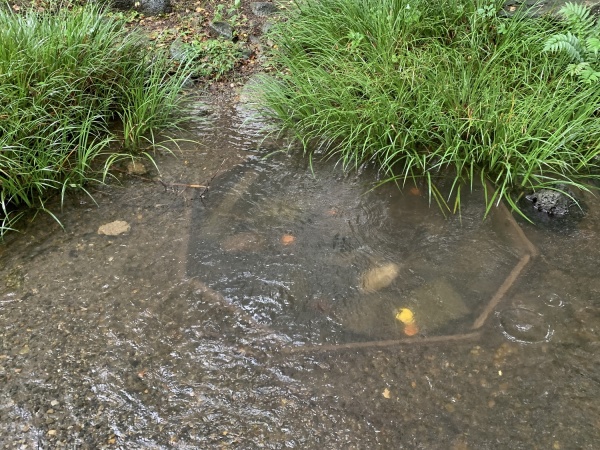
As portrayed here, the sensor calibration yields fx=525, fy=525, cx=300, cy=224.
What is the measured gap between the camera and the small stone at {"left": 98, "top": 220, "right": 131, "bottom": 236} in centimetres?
281

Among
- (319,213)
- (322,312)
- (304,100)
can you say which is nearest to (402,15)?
(304,100)

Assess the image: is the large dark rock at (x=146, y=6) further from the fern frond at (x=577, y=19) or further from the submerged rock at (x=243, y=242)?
the fern frond at (x=577, y=19)

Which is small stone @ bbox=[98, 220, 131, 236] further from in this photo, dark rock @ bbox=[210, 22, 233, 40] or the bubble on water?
dark rock @ bbox=[210, 22, 233, 40]

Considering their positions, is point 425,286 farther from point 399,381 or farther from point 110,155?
point 110,155

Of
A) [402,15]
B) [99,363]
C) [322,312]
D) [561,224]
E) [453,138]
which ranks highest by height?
[402,15]

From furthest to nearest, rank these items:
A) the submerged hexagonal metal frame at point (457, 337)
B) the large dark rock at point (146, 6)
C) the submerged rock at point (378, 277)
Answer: the large dark rock at point (146, 6) → the submerged rock at point (378, 277) → the submerged hexagonal metal frame at point (457, 337)

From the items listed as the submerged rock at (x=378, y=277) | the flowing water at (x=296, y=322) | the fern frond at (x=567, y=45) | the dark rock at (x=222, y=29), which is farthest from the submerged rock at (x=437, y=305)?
the dark rock at (x=222, y=29)

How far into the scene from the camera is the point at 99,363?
85.3 inches

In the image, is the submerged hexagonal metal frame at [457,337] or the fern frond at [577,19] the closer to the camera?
the submerged hexagonal metal frame at [457,337]

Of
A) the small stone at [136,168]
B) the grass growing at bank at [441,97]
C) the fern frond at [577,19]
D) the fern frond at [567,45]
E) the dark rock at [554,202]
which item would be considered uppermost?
the fern frond at [577,19]

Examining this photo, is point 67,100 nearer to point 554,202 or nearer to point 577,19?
point 554,202

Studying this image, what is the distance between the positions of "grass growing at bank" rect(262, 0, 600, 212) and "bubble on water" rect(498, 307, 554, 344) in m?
0.77

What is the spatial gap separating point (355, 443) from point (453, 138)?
6.12ft

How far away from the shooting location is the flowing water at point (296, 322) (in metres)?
1.95
